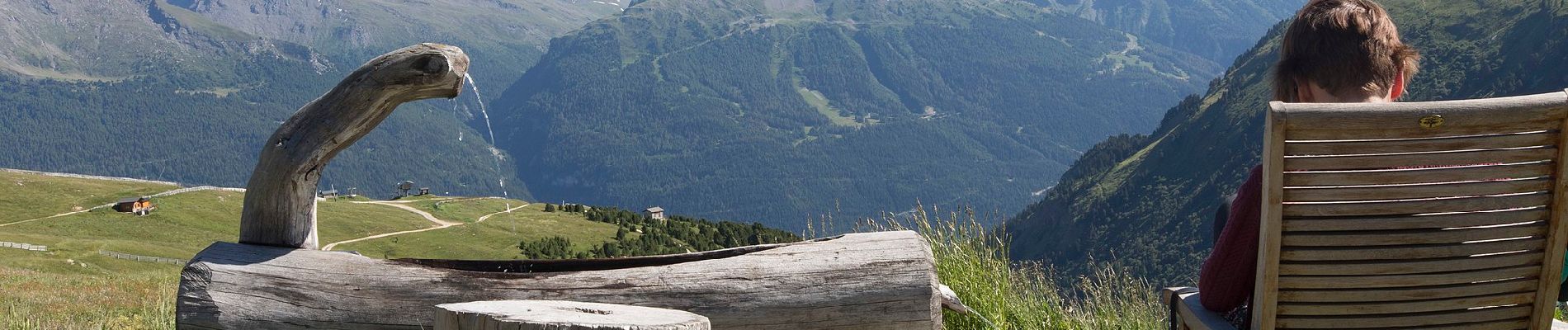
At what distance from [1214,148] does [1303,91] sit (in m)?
187

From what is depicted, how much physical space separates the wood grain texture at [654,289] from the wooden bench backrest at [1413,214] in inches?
85.7

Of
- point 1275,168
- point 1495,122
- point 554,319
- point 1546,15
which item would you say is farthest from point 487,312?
point 1546,15

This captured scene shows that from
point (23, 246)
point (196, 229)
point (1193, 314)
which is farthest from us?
point (196, 229)

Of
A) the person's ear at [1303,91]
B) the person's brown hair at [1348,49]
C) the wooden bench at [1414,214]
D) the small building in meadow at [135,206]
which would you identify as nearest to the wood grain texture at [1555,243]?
the wooden bench at [1414,214]

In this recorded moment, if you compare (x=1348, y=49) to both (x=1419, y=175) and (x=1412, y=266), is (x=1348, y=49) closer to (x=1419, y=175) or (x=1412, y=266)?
(x=1419, y=175)

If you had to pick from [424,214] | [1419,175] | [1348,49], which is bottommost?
[1419,175]

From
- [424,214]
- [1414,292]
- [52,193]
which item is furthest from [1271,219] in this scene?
[424,214]

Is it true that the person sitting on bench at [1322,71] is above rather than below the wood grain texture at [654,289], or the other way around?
above

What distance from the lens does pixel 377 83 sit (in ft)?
20.1

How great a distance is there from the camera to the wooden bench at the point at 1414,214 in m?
3.24

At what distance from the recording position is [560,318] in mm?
4102

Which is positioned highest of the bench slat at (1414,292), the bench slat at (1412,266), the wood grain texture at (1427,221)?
the wood grain texture at (1427,221)

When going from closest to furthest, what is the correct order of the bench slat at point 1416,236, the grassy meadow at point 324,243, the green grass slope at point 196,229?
the bench slat at point 1416,236 < the grassy meadow at point 324,243 < the green grass slope at point 196,229

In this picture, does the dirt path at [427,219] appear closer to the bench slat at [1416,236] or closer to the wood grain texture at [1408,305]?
the wood grain texture at [1408,305]
